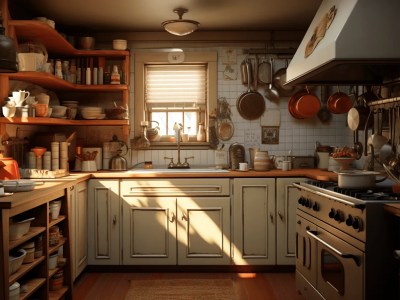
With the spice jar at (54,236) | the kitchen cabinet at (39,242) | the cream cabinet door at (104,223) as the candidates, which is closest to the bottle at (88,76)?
the cream cabinet door at (104,223)

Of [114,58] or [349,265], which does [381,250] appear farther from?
[114,58]

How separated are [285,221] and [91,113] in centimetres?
209

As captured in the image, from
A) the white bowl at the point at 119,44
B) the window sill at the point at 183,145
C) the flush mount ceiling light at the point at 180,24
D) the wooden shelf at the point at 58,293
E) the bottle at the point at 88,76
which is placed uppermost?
the flush mount ceiling light at the point at 180,24

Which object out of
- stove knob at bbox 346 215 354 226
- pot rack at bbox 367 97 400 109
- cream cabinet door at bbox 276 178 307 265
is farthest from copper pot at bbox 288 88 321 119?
stove knob at bbox 346 215 354 226

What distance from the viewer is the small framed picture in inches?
189

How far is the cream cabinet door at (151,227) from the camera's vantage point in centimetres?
408

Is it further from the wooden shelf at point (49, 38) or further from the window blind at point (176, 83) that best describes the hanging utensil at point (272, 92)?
the wooden shelf at point (49, 38)

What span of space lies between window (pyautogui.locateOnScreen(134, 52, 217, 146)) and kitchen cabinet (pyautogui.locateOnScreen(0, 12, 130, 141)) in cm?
22

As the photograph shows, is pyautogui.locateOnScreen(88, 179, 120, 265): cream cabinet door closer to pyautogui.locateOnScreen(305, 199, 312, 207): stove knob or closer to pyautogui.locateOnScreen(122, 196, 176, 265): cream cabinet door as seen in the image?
pyautogui.locateOnScreen(122, 196, 176, 265): cream cabinet door

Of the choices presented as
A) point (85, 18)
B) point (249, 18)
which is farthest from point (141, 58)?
point (249, 18)

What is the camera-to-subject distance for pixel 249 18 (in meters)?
4.33

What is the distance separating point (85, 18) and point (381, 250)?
332cm

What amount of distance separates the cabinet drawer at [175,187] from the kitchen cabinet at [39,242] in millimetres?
821

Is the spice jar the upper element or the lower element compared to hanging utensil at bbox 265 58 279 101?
lower
